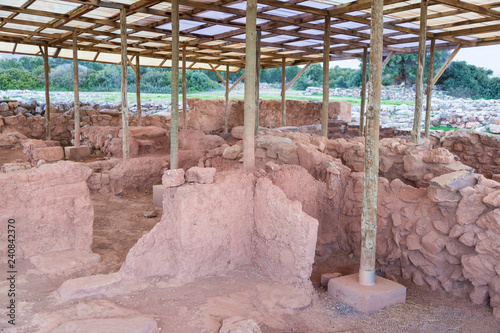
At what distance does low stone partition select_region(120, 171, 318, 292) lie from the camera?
4824 millimetres

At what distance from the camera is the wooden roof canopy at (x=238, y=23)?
8.47m

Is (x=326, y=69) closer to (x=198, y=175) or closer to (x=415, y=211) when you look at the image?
(x=415, y=211)

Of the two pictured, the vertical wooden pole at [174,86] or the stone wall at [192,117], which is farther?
the stone wall at [192,117]

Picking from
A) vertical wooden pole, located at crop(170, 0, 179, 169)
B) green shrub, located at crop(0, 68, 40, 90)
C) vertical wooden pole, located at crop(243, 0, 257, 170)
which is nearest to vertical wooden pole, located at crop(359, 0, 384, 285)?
vertical wooden pole, located at crop(243, 0, 257, 170)

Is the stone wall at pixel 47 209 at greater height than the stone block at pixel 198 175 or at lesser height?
lesser

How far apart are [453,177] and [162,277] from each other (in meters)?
3.67

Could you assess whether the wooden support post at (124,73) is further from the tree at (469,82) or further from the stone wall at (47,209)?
the tree at (469,82)

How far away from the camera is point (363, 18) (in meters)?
9.41

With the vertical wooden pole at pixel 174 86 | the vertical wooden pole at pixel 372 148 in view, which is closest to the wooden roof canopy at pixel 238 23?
the vertical wooden pole at pixel 174 86

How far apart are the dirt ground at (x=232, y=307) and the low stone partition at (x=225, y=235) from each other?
169mm

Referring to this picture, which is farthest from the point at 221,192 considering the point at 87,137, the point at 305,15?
the point at 87,137

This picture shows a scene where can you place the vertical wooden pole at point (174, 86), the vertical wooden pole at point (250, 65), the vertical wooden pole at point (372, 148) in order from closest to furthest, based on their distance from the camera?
1. the vertical wooden pole at point (372, 148)
2. the vertical wooden pole at point (250, 65)
3. the vertical wooden pole at point (174, 86)

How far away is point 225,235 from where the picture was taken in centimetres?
522

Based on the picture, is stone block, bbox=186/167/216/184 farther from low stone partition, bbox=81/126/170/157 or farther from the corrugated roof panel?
low stone partition, bbox=81/126/170/157
